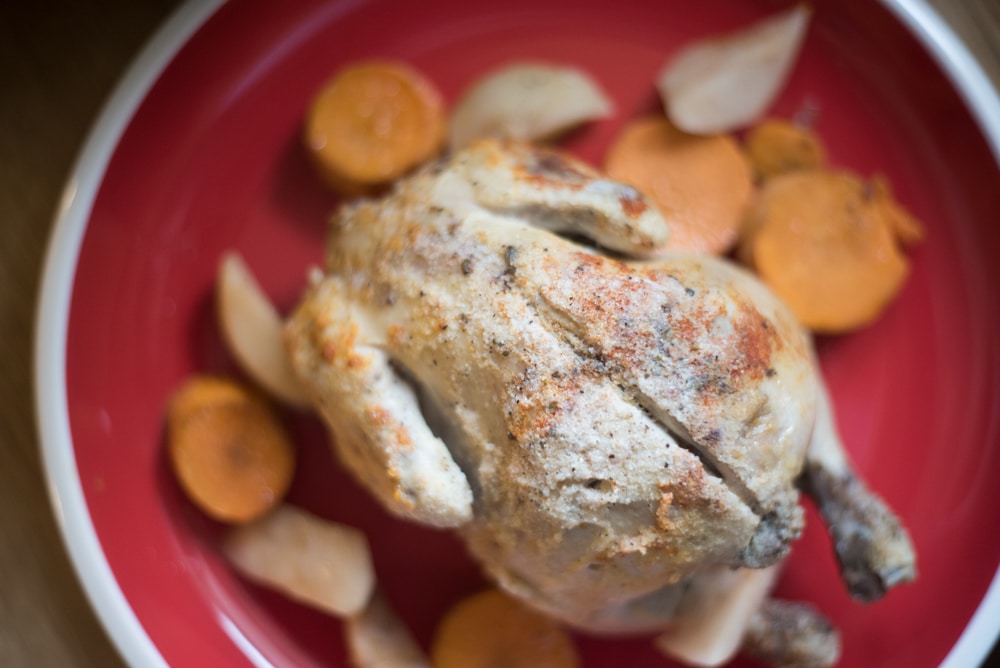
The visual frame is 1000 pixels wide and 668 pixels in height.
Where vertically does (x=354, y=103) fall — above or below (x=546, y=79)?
below

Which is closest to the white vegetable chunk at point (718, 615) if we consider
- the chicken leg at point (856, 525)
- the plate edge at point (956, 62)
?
the chicken leg at point (856, 525)

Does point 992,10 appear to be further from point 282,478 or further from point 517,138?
point 282,478

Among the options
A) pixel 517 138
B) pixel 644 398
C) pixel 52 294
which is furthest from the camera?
pixel 517 138

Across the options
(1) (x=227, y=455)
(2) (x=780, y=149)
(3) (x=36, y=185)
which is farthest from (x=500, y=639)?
(3) (x=36, y=185)

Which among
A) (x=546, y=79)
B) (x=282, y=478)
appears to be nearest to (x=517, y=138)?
(x=546, y=79)

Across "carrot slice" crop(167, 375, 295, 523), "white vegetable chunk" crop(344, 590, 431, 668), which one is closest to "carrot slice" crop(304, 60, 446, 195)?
"carrot slice" crop(167, 375, 295, 523)

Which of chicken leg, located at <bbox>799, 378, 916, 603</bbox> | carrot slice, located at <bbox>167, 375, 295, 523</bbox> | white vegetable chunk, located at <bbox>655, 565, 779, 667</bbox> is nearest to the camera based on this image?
chicken leg, located at <bbox>799, 378, 916, 603</bbox>

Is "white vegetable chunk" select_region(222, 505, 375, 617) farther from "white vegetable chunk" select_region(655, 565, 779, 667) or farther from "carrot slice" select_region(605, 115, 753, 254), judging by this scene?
"carrot slice" select_region(605, 115, 753, 254)

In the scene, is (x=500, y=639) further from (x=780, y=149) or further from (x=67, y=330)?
(x=780, y=149)
